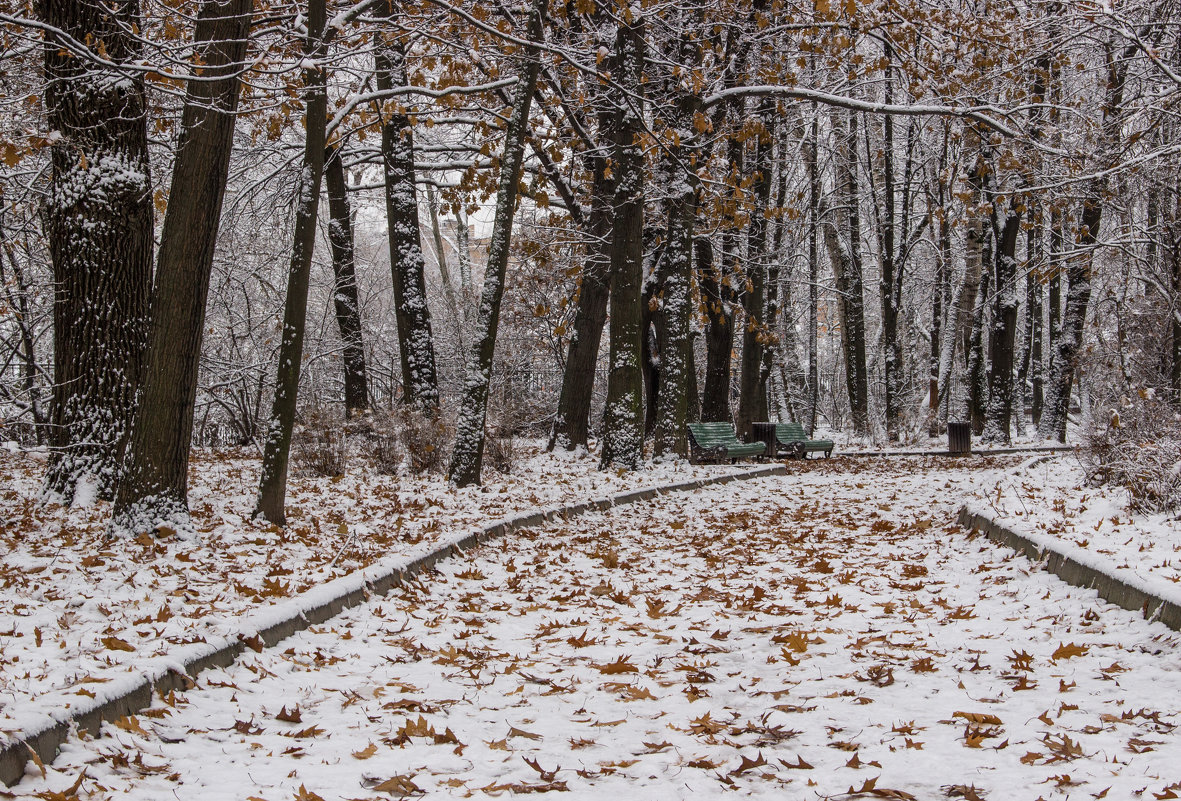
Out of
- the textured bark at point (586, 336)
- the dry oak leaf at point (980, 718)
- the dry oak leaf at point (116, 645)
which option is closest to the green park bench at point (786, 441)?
the textured bark at point (586, 336)

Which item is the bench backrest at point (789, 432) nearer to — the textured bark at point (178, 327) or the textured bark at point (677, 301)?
the textured bark at point (677, 301)

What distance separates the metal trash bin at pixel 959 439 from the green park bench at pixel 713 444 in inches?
257

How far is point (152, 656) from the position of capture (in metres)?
4.27

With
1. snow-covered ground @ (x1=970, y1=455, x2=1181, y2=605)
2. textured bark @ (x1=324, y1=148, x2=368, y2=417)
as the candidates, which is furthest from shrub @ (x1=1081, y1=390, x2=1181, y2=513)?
textured bark @ (x1=324, y1=148, x2=368, y2=417)

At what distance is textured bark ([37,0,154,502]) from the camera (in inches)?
338

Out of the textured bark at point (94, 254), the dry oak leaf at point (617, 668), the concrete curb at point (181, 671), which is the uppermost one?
the textured bark at point (94, 254)

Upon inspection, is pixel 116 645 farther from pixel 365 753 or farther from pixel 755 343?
pixel 755 343

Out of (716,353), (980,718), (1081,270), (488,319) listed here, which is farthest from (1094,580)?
(1081,270)

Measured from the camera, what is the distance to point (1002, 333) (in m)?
24.8

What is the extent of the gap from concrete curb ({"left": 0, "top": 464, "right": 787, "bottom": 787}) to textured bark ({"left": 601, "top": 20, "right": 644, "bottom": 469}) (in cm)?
603

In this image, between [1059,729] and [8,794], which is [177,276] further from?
[1059,729]

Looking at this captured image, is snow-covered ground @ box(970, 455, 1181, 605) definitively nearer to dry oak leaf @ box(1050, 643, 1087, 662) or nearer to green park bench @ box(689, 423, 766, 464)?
dry oak leaf @ box(1050, 643, 1087, 662)

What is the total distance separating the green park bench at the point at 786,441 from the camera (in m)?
23.0

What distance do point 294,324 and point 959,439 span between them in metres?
19.3
